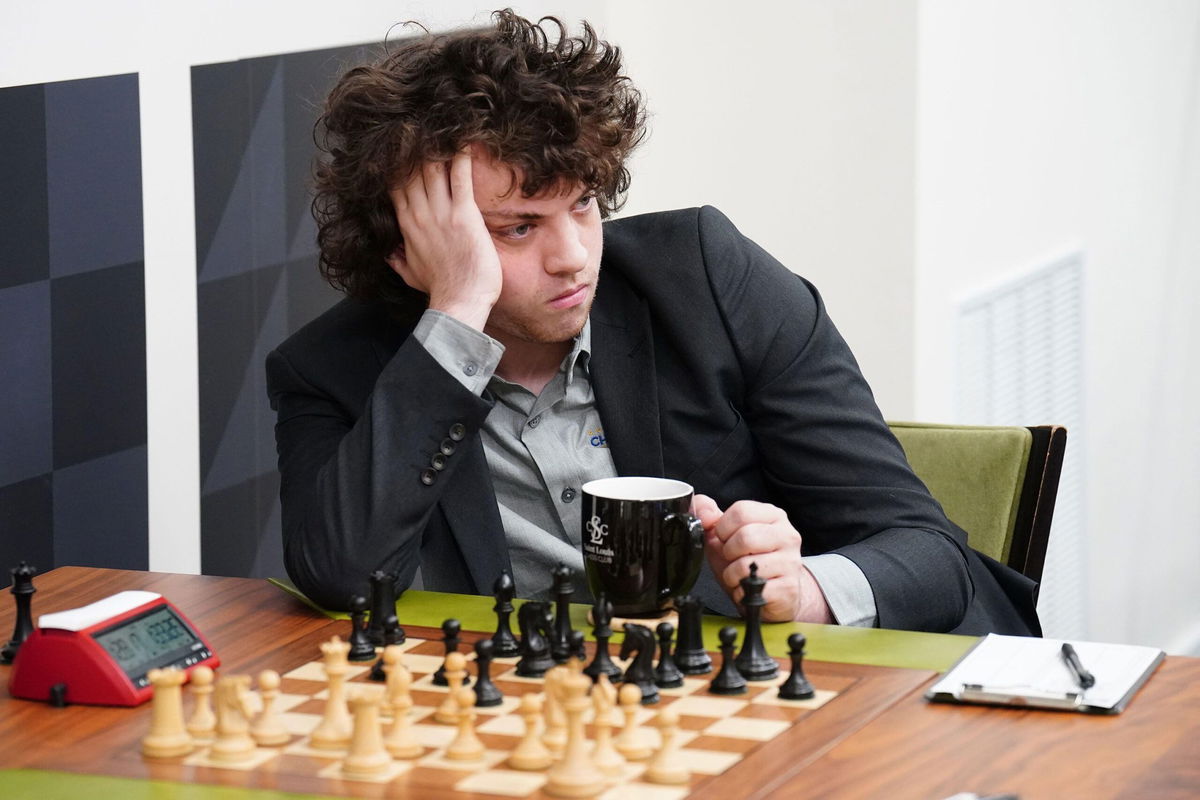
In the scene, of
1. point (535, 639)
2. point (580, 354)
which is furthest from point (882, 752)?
point (580, 354)

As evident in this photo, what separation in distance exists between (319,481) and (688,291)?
520 millimetres

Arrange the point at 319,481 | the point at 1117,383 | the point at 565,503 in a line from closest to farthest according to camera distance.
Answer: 1. the point at 319,481
2. the point at 565,503
3. the point at 1117,383

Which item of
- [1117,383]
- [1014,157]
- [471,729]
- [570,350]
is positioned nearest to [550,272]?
[570,350]

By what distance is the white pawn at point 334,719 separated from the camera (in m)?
1.21

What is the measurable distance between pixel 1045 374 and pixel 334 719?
10.1 ft

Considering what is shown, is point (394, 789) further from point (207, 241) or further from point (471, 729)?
point (207, 241)

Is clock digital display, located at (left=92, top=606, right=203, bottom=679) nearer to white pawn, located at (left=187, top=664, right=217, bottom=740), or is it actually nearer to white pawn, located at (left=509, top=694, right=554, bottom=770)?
white pawn, located at (left=187, top=664, right=217, bottom=740)

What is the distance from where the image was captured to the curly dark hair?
6.23ft

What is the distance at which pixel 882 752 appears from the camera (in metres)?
1.19

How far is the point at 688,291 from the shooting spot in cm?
201

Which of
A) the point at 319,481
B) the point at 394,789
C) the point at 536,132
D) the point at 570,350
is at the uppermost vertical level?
the point at 536,132

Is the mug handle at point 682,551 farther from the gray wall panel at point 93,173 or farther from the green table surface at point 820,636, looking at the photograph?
the gray wall panel at point 93,173

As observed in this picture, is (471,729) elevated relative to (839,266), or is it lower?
lower

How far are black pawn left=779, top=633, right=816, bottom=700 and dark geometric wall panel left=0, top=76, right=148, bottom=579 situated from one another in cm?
138
